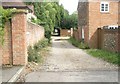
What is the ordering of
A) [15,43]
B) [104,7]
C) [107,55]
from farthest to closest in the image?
[104,7] → [107,55] → [15,43]

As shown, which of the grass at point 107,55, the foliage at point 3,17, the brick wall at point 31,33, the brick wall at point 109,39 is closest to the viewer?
the foliage at point 3,17

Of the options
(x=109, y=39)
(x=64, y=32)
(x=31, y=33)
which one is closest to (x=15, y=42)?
(x=31, y=33)

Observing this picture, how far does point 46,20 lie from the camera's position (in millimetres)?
49188

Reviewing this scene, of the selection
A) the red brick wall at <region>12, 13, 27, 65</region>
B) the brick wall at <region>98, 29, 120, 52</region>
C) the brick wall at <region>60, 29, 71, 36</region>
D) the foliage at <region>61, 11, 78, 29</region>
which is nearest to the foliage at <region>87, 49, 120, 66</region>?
the brick wall at <region>98, 29, 120, 52</region>

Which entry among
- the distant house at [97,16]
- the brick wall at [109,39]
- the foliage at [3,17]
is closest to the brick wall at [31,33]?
the foliage at [3,17]

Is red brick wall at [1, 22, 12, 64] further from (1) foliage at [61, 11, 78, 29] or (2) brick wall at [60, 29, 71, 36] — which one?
(1) foliage at [61, 11, 78, 29]

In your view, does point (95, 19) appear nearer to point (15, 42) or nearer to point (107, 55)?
point (107, 55)

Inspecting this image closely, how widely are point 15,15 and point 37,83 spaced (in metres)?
4.54

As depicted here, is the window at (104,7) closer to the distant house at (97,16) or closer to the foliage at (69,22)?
the distant house at (97,16)

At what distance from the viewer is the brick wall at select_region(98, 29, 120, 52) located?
71.5ft

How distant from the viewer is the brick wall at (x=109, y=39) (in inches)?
858

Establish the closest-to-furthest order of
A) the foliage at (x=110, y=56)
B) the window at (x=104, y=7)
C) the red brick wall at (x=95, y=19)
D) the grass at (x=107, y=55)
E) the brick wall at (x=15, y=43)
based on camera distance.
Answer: the brick wall at (x=15, y=43) → the foliage at (x=110, y=56) → the grass at (x=107, y=55) → the red brick wall at (x=95, y=19) → the window at (x=104, y=7)

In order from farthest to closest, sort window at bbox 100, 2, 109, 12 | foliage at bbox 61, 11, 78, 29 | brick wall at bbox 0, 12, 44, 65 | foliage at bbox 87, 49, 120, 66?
foliage at bbox 61, 11, 78, 29
window at bbox 100, 2, 109, 12
foliage at bbox 87, 49, 120, 66
brick wall at bbox 0, 12, 44, 65

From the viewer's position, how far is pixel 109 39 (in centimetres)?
2427
